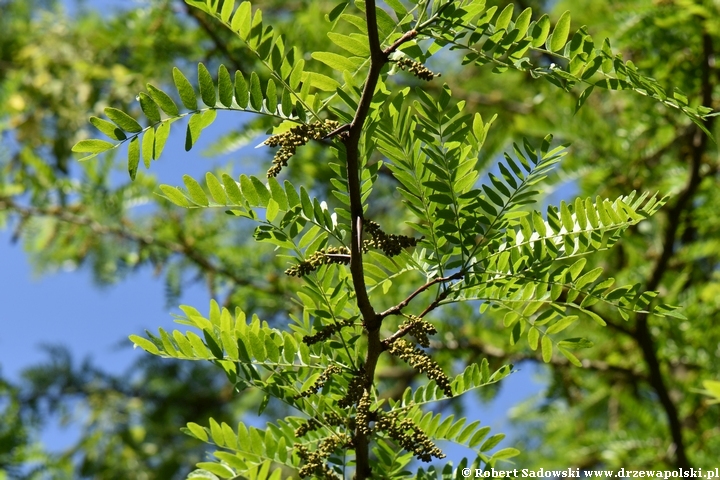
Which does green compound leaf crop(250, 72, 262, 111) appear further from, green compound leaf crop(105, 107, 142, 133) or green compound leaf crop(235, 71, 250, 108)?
green compound leaf crop(105, 107, 142, 133)

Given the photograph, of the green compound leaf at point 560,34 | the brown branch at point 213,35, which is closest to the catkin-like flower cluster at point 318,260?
the green compound leaf at point 560,34

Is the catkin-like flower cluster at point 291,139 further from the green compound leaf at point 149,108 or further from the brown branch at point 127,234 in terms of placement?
the brown branch at point 127,234

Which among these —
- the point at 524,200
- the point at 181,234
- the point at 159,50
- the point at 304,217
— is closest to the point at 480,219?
the point at 524,200

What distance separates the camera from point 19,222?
2885mm

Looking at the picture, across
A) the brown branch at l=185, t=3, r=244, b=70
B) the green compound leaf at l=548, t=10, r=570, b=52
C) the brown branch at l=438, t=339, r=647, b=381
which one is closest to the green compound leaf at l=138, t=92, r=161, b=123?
the green compound leaf at l=548, t=10, r=570, b=52

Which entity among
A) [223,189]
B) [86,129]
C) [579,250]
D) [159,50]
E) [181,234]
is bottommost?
[579,250]

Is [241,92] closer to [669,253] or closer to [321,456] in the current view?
[321,456]

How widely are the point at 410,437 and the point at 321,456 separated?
0.37 feet

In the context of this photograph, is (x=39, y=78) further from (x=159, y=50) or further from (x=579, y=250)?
(x=579, y=250)

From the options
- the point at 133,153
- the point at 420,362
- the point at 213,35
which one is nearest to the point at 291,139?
the point at 133,153

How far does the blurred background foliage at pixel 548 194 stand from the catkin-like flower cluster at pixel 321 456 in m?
1.36

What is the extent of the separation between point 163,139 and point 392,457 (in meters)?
0.52

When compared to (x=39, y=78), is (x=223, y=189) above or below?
below

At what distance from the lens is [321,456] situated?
0.92 metres
